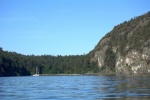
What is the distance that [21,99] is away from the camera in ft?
128

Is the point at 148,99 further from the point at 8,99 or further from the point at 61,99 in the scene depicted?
the point at 8,99

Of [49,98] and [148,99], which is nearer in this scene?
[148,99]

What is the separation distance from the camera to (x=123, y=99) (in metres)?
38.1

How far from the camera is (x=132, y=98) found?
3906cm

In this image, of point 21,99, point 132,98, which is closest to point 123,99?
point 132,98

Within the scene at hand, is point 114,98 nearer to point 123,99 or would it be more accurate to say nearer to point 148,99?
point 123,99

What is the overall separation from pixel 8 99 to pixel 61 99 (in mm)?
5893

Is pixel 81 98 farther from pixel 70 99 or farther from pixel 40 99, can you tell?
pixel 40 99

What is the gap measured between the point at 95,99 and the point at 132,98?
4.14 meters

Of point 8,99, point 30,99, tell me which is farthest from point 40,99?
point 8,99

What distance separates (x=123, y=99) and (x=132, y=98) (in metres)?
1.45

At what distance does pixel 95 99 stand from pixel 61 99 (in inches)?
145

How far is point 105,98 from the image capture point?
39.7 m

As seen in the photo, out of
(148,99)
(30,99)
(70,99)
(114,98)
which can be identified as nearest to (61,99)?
(70,99)
